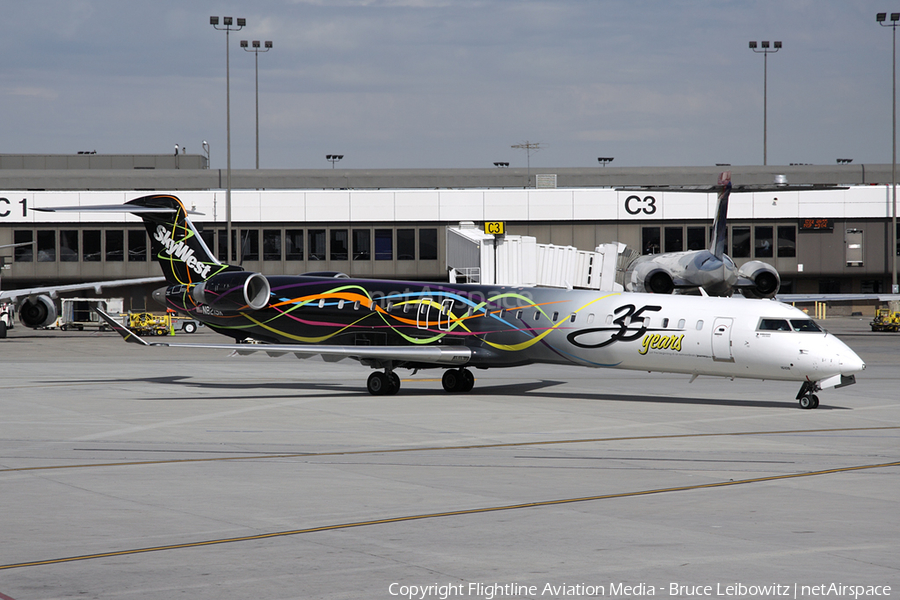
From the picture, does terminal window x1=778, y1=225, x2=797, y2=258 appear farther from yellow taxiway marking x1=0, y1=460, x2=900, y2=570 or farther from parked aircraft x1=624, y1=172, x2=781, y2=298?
yellow taxiway marking x1=0, y1=460, x2=900, y2=570

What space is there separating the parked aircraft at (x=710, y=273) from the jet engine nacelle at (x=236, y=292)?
25646 mm

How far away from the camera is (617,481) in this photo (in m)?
14.4

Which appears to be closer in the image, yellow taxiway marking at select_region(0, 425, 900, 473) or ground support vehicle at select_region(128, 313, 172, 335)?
yellow taxiway marking at select_region(0, 425, 900, 473)

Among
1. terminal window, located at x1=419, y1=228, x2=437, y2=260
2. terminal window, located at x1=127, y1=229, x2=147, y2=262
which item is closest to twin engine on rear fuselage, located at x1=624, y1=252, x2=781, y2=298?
terminal window, located at x1=419, y1=228, x2=437, y2=260

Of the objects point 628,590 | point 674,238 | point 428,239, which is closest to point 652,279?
point 674,238

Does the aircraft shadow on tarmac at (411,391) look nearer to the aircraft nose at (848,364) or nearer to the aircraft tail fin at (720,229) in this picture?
the aircraft nose at (848,364)

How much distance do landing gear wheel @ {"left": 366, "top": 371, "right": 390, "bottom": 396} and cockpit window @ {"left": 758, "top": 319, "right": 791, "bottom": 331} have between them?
10604 millimetres

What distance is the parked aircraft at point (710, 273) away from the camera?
48.9 metres

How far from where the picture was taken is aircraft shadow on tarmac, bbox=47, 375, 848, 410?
1049 inches

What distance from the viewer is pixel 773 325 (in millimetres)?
23969

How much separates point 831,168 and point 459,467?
8030 cm

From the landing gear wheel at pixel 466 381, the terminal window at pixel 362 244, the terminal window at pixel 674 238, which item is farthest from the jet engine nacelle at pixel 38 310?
the terminal window at pixel 674 238

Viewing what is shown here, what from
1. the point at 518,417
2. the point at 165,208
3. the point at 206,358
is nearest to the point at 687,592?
the point at 518,417

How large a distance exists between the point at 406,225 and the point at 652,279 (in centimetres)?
3410
